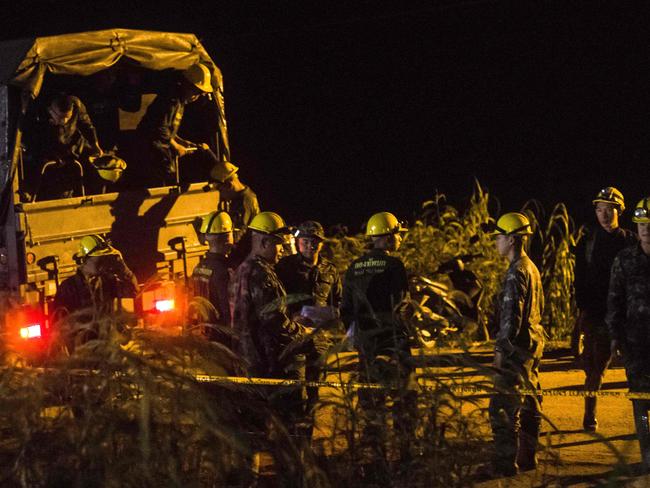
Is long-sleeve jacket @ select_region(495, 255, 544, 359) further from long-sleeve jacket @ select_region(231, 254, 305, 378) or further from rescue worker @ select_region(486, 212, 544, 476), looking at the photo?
long-sleeve jacket @ select_region(231, 254, 305, 378)

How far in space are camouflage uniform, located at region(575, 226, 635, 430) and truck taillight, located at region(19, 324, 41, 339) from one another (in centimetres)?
432

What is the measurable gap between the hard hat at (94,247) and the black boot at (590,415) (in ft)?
13.0

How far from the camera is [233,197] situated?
1165 centimetres

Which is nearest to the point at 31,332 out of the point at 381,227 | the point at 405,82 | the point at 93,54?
the point at 93,54

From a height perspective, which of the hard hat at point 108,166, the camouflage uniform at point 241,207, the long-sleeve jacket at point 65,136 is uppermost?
the long-sleeve jacket at point 65,136

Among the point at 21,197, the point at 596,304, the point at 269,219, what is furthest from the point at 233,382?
the point at 21,197

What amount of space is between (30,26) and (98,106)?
19.3 m

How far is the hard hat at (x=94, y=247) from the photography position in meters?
9.12

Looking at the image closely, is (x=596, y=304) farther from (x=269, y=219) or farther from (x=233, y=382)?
(x=233, y=382)

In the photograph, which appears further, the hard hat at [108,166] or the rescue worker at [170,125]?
the rescue worker at [170,125]

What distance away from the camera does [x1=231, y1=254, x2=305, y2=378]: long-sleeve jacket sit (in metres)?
7.72

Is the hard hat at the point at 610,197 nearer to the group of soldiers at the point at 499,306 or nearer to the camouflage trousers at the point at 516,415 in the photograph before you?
the group of soldiers at the point at 499,306

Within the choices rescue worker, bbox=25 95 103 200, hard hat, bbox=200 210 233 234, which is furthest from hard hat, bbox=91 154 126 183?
hard hat, bbox=200 210 233 234

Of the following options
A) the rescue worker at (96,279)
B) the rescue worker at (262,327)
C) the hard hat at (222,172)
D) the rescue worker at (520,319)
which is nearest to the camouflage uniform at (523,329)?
the rescue worker at (520,319)
